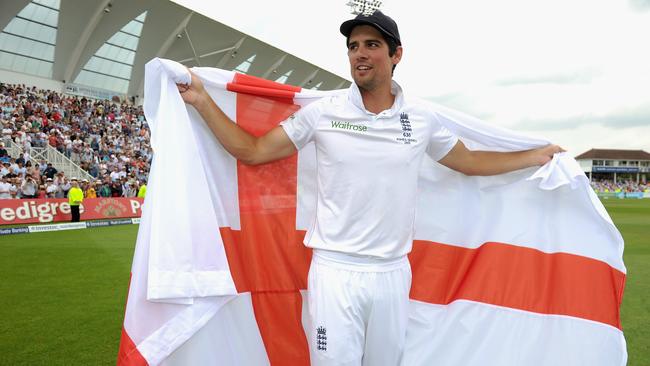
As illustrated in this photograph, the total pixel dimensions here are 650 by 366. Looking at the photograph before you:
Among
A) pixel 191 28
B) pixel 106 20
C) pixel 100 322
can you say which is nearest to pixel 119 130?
pixel 106 20

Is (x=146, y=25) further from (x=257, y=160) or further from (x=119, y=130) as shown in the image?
(x=257, y=160)

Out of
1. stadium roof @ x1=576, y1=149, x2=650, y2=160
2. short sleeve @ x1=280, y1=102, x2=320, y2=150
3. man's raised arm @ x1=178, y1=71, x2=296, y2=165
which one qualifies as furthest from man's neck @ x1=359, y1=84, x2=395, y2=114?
stadium roof @ x1=576, y1=149, x2=650, y2=160

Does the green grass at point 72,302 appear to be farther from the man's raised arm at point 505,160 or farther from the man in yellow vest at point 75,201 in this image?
the man in yellow vest at point 75,201

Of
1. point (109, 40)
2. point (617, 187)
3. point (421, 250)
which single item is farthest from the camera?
point (617, 187)

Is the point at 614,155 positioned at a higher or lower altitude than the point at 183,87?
higher

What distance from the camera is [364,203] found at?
7.69ft

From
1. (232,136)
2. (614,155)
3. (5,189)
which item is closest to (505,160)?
(232,136)

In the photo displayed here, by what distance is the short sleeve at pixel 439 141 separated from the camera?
110 inches

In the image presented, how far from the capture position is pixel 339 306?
7.34ft

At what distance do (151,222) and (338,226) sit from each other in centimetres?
91

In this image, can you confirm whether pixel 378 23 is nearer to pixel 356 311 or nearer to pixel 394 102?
pixel 394 102

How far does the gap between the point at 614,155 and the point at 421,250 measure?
103 metres

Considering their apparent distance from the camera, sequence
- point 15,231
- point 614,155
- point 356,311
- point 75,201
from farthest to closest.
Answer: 1. point 614,155
2. point 75,201
3. point 15,231
4. point 356,311

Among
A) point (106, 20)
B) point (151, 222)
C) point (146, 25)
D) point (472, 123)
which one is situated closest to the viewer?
point (151, 222)
